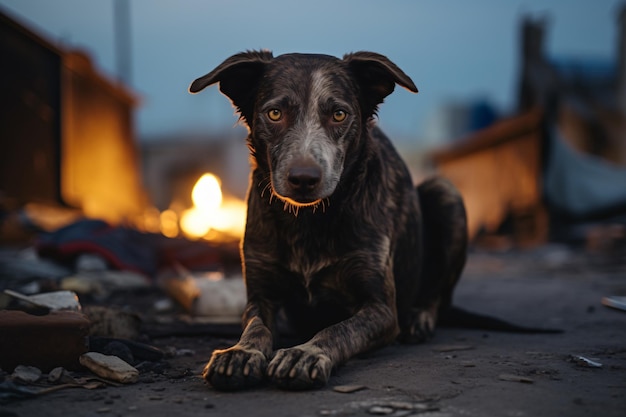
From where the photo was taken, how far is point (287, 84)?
3.61m

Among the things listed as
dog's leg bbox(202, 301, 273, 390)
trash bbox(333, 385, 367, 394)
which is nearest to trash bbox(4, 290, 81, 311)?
dog's leg bbox(202, 301, 273, 390)

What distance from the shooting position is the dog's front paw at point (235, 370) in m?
2.86

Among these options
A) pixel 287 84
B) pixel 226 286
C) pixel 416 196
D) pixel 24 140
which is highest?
pixel 24 140

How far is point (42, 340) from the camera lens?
10.4 feet

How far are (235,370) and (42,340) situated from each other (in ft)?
3.14

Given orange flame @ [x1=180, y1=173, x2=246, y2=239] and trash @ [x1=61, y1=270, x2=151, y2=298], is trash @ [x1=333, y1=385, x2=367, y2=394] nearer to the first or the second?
trash @ [x1=61, y1=270, x2=151, y2=298]

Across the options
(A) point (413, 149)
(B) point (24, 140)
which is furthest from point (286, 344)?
(A) point (413, 149)

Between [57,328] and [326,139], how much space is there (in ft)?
5.07

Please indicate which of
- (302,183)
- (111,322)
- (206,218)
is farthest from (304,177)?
(206,218)

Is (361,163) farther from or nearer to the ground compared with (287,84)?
nearer to the ground

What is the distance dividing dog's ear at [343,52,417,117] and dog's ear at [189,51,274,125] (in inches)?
19.0

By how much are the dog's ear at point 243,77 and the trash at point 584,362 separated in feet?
6.82

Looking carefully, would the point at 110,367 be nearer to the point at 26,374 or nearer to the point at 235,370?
the point at 26,374

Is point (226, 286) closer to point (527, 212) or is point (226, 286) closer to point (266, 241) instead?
point (266, 241)
